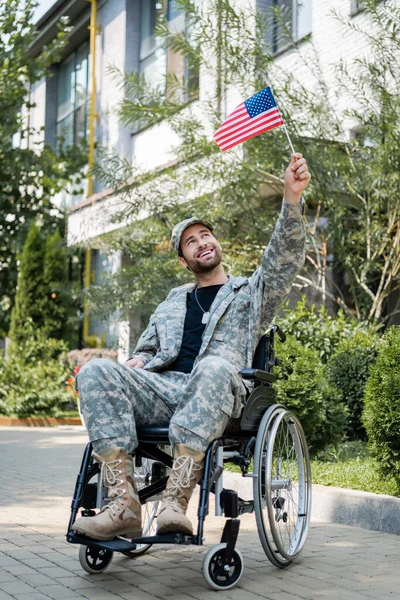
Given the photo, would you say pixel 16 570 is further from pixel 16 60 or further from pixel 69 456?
pixel 16 60

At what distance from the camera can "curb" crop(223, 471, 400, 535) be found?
5109 millimetres

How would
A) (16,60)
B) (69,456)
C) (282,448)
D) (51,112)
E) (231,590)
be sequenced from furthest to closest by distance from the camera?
(51,112) → (16,60) → (69,456) → (282,448) → (231,590)

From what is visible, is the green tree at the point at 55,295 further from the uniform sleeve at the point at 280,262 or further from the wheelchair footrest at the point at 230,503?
the wheelchair footrest at the point at 230,503

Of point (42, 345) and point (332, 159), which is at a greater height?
point (332, 159)

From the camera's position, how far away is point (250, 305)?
13.8ft

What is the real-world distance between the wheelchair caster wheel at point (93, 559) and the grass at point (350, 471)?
2.14 m

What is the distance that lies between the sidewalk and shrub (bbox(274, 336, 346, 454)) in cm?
140

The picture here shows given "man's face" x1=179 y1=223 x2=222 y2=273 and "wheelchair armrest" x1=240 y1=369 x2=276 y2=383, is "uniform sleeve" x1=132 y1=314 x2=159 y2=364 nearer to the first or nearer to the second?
"man's face" x1=179 y1=223 x2=222 y2=273

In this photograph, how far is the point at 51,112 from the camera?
22.8 meters

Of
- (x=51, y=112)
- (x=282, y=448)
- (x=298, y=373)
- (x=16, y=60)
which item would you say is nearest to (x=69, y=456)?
(x=298, y=373)

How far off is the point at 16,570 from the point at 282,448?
55.7 inches

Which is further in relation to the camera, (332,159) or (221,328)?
(332,159)

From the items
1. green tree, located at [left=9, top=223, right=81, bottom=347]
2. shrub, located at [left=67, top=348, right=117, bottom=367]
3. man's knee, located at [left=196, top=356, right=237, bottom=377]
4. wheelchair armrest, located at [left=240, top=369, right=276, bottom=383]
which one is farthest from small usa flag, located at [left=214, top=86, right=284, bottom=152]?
green tree, located at [left=9, top=223, right=81, bottom=347]

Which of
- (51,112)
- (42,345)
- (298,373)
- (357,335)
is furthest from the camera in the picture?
(51,112)
